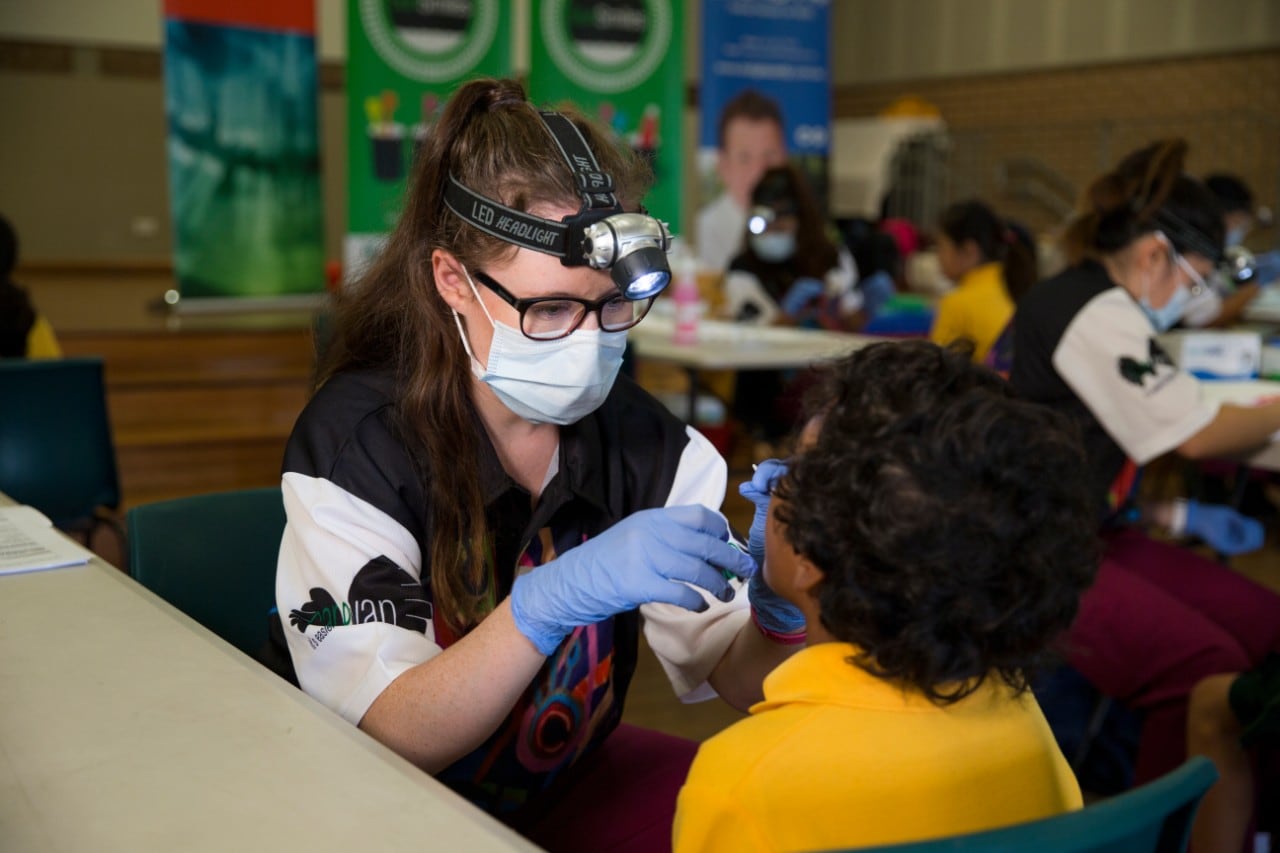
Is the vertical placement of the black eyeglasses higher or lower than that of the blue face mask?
higher

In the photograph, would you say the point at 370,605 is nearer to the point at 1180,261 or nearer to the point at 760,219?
the point at 1180,261

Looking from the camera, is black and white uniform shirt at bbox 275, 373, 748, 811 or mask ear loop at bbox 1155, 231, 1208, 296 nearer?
black and white uniform shirt at bbox 275, 373, 748, 811

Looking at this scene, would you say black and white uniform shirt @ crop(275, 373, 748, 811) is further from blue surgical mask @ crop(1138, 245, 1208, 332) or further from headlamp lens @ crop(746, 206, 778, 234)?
headlamp lens @ crop(746, 206, 778, 234)

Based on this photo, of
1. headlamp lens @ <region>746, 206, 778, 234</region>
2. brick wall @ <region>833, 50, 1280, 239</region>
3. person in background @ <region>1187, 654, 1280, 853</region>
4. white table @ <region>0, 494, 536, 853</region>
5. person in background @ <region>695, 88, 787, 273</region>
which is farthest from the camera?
brick wall @ <region>833, 50, 1280, 239</region>

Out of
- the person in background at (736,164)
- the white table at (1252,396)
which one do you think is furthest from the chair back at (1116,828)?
the person in background at (736,164)

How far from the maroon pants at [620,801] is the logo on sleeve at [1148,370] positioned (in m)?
1.27

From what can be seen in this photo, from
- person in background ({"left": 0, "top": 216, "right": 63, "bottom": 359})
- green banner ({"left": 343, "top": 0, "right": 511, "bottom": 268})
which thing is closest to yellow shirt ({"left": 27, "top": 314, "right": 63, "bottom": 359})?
person in background ({"left": 0, "top": 216, "right": 63, "bottom": 359})

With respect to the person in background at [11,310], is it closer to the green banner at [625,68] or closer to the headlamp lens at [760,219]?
the headlamp lens at [760,219]

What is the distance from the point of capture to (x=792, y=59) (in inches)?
271

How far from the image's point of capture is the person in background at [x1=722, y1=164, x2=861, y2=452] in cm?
498

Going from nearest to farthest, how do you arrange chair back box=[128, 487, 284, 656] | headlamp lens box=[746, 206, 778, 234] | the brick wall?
chair back box=[128, 487, 284, 656] < headlamp lens box=[746, 206, 778, 234] < the brick wall

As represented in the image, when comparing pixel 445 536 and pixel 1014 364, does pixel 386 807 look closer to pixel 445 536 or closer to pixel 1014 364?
pixel 445 536

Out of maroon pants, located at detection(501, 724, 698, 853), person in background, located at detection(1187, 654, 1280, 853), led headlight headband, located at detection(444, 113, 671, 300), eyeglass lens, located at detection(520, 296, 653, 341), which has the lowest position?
person in background, located at detection(1187, 654, 1280, 853)

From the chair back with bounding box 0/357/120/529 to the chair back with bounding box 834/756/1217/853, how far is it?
8.36ft
